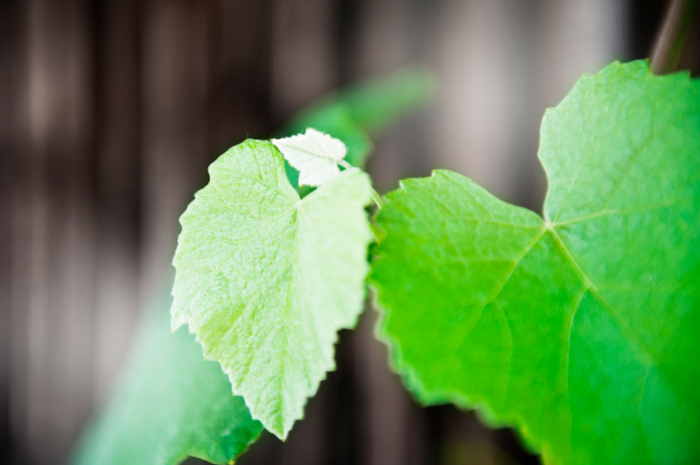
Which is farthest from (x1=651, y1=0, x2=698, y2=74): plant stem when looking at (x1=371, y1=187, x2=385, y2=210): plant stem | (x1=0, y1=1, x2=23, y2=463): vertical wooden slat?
(x1=0, y1=1, x2=23, y2=463): vertical wooden slat

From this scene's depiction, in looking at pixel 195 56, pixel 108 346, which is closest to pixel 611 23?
pixel 195 56

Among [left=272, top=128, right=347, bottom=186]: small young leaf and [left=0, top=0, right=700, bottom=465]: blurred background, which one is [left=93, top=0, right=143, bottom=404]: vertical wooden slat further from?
[left=272, top=128, right=347, bottom=186]: small young leaf

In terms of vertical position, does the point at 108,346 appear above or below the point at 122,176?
below

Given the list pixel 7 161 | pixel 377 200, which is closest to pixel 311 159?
pixel 377 200

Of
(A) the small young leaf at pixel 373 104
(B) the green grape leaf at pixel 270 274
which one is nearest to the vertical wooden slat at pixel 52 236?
(A) the small young leaf at pixel 373 104

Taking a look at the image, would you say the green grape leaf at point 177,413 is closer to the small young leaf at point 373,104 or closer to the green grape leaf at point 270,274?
the green grape leaf at point 270,274

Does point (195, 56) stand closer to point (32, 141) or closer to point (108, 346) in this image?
point (32, 141)
